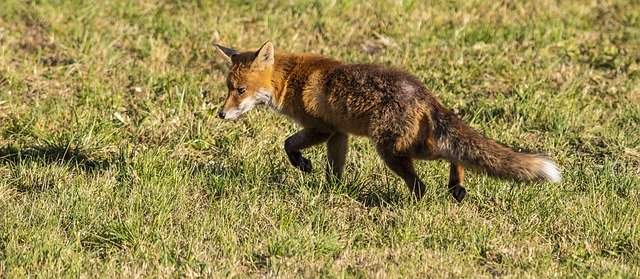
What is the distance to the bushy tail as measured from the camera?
6626 mm

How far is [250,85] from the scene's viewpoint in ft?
26.3

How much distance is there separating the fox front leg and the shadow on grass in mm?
1648

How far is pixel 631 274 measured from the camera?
20.0ft

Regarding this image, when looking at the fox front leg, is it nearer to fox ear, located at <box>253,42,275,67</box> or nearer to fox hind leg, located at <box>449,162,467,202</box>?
fox ear, located at <box>253,42,275,67</box>

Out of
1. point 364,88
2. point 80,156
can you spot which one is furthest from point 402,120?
point 80,156

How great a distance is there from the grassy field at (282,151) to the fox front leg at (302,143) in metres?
0.14

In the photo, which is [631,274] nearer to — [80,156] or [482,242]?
[482,242]

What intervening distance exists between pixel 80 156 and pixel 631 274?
4.79 metres

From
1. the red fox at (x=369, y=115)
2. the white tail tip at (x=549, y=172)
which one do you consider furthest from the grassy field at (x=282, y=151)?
the white tail tip at (x=549, y=172)

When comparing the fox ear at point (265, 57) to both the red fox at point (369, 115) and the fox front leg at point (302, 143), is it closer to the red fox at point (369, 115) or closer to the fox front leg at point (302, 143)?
the red fox at point (369, 115)

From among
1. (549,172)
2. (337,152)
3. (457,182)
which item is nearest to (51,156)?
(337,152)

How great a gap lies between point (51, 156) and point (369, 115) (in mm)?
3036

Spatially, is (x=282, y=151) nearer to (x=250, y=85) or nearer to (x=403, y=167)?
(x=250, y=85)

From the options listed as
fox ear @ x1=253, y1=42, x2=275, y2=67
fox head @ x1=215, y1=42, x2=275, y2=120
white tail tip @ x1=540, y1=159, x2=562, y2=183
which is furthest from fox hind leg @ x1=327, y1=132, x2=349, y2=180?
white tail tip @ x1=540, y1=159, x2=562, y2=183
